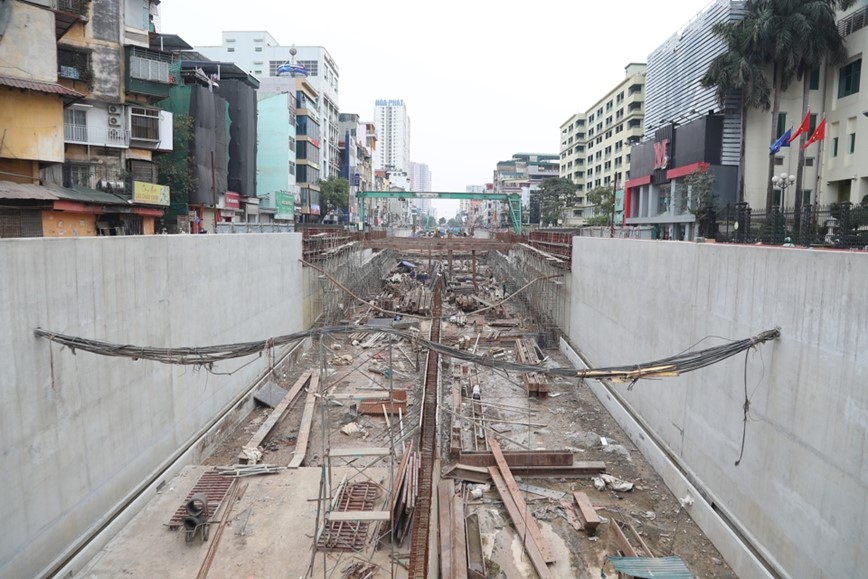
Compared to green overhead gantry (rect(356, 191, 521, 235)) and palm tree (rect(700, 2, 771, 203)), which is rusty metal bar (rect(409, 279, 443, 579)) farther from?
green overhead gantry (rect(356, 191, 521, 235))

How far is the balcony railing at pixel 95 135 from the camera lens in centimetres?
2500

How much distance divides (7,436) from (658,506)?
1021 cm

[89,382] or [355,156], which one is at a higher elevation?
[355,156]

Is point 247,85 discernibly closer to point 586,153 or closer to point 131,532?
point 131,532

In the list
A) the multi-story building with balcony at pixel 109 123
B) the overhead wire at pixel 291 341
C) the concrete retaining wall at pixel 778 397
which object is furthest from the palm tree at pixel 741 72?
the multi-story building with balcony at pixel 109 123

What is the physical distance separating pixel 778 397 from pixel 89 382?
9.92 meters

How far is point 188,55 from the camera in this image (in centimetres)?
4209

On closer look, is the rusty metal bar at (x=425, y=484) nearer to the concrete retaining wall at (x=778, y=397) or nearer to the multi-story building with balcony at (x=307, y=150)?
the concrete retaining wall at (x=778, y=397)

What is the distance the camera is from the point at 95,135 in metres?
25.7

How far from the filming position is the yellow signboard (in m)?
26.0

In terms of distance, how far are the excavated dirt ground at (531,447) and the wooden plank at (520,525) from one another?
158mm

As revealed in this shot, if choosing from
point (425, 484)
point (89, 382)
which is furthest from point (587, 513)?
point (89, 382)

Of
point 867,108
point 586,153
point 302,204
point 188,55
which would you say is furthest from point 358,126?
point 867,108

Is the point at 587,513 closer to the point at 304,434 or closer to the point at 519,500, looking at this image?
the point at 519,500
